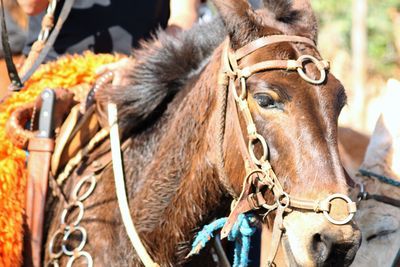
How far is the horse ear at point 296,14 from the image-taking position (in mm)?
3018

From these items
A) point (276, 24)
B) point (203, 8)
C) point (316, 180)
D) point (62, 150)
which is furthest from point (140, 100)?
point (203, 8)

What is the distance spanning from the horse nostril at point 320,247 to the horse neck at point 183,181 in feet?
1.78

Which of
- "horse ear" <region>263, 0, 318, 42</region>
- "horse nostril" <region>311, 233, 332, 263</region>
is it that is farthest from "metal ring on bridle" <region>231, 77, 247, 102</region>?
"horse nostril" <region>311, 233, 332, 263</region>

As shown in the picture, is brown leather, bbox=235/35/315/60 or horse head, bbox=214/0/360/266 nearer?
horse head, bbox=214/0/360/266

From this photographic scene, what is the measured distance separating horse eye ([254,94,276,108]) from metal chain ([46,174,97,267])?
1.05 metres

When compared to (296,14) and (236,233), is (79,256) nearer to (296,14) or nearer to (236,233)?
(236,233)

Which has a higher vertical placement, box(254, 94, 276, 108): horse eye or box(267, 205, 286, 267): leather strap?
box(254, 94, 276, 108): horse eye

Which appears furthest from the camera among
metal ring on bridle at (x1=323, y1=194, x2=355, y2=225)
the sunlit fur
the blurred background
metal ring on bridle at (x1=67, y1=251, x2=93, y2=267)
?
the blurred background

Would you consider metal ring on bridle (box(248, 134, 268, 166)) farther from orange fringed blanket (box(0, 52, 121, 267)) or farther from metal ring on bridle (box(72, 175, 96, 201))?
orange fringed blanket (box(0, 52, 121, 267))

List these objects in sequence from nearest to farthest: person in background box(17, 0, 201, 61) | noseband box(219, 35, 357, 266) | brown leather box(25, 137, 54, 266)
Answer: noseband box(219, 35, 357, 266) < brown leather box(25, 137, 54, 266) < person in background box(17, 0, 201, 61)

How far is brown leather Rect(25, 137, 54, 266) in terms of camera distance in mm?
3453

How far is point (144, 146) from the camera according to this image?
3.46 metres

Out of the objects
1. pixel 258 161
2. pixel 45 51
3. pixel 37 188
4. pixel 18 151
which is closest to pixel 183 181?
pixel 258 161

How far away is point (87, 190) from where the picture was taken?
11.5ft
